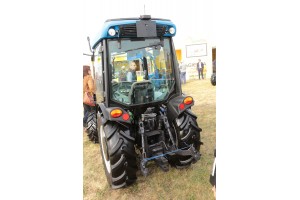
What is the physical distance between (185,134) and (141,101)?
0.57 meters

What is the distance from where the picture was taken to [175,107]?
197 centimetres

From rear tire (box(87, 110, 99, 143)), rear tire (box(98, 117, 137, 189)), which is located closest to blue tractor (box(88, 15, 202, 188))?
rear tire (box(98, 117, 137, 189))

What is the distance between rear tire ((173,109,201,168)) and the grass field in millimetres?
83

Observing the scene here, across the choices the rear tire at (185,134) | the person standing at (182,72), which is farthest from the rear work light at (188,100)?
the person standing at (182,72)

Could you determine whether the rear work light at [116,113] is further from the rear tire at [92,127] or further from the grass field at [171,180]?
the rear tire at [92,127]

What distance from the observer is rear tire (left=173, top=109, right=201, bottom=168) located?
199 centimetres

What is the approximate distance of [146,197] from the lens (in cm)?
173

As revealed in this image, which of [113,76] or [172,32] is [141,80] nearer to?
[113,76]

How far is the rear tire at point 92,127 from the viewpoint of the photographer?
2.79 meters

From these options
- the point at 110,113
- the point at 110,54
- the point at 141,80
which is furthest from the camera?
the point at 141,80

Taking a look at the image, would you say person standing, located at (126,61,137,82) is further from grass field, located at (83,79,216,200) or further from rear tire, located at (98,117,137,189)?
grass field, located at (83,79,216,200)

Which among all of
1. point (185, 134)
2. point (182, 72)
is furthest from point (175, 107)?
point (182, 72)
